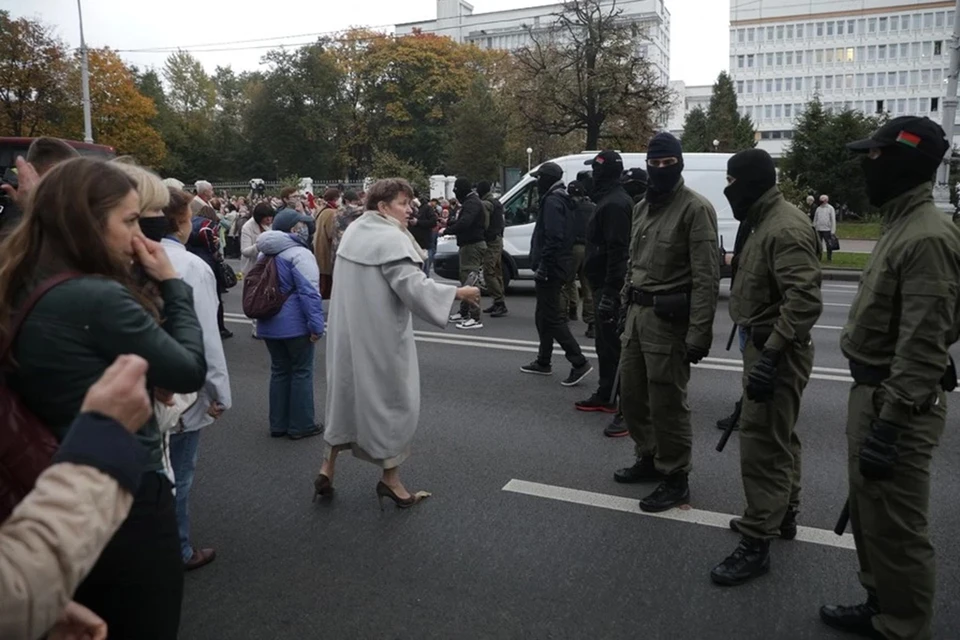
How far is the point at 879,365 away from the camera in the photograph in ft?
9.80

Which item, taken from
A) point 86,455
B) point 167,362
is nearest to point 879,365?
point 167,362

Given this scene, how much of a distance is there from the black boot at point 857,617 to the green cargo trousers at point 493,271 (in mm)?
8674

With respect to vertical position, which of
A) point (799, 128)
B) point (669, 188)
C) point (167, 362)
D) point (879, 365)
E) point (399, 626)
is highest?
point (799, 128)

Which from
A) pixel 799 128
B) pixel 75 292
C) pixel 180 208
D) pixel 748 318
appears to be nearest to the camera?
pixel 75 292

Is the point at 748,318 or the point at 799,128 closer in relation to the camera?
the point at 748,318

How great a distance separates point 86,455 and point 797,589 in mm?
3240

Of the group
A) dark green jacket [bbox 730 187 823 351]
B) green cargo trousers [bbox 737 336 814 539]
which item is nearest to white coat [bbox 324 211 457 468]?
dark green jacket [bbox 730 187 823 351]

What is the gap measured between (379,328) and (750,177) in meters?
2.11

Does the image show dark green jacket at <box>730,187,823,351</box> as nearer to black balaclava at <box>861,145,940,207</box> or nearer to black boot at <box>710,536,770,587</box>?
black balaclava at <box>861,145,940,207</box>

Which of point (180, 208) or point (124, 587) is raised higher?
point (180, 208)

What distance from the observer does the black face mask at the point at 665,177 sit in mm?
4410

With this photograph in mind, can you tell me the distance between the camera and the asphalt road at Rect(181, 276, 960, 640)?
131 inches

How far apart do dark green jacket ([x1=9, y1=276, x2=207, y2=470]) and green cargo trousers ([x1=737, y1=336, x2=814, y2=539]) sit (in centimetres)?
271

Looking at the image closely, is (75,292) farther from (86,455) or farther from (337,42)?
(337,42)
